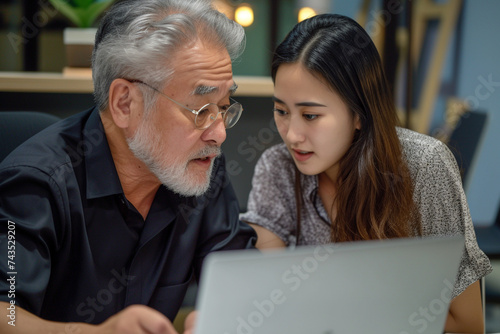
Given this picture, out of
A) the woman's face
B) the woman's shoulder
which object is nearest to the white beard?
the woman's face

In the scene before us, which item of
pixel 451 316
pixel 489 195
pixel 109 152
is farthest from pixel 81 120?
pixel 489 195

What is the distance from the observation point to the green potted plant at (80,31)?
2.01 metres

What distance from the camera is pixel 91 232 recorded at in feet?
3.87

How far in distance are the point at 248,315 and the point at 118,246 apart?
0.62 m

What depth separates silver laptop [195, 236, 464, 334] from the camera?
643 mm

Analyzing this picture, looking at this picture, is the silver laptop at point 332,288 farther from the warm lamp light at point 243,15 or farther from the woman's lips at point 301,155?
the warm lamp light at point 243,15

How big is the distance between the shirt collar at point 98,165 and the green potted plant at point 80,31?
90cm

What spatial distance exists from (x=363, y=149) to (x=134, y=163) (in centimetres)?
58

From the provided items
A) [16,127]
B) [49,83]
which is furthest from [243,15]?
[16,127]

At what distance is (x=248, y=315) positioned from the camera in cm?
66

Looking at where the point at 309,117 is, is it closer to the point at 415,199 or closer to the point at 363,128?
the point at 363,128

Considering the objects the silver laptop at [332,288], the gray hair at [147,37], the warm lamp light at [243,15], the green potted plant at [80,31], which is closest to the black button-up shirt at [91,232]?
the gray hair at [147,37]

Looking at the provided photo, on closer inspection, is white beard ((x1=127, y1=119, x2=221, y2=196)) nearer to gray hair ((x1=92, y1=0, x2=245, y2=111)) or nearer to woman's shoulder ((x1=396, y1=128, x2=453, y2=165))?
gray hair ((x1=92, y1=0, x2=245, y2=111))

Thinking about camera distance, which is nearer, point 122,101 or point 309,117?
point 122,101
